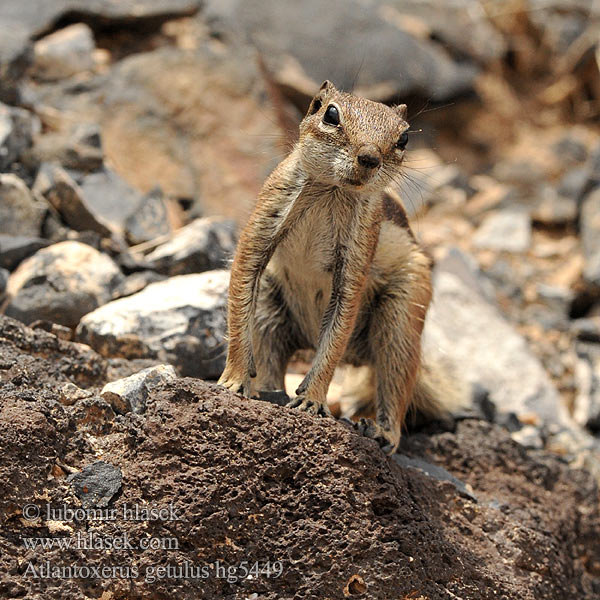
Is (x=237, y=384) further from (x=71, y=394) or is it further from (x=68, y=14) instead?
(x=68, y=14)

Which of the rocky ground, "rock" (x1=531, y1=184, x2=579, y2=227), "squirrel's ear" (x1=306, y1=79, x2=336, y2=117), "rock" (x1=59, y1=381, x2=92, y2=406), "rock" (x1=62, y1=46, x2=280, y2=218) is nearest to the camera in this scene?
the rocky ground

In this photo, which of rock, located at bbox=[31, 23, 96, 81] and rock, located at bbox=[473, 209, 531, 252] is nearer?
rock, located at bbox=[31, 23, 96, 81]

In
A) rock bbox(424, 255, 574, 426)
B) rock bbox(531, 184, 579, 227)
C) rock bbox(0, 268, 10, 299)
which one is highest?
rock bbox(531, 184, 579, 227)

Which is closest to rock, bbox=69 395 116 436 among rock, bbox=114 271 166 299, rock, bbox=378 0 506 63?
rock, bbox=114 271 166 299

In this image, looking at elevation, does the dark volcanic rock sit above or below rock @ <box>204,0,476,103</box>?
below

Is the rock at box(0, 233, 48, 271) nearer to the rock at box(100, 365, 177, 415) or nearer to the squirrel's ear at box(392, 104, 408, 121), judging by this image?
the rock at box(100, 365, 177, 415)

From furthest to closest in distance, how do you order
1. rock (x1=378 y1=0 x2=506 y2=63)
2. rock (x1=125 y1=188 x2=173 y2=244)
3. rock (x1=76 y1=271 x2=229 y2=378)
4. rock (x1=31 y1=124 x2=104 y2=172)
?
rock (x1=378 y1=0 x2=506 y2=63), rock (x1=31 y1=124 x2=104 y2=172), rock (x1=125 y1=188 x2=173 y2=244), rock (x1=76 y1=271 x2=229 y2=378)
